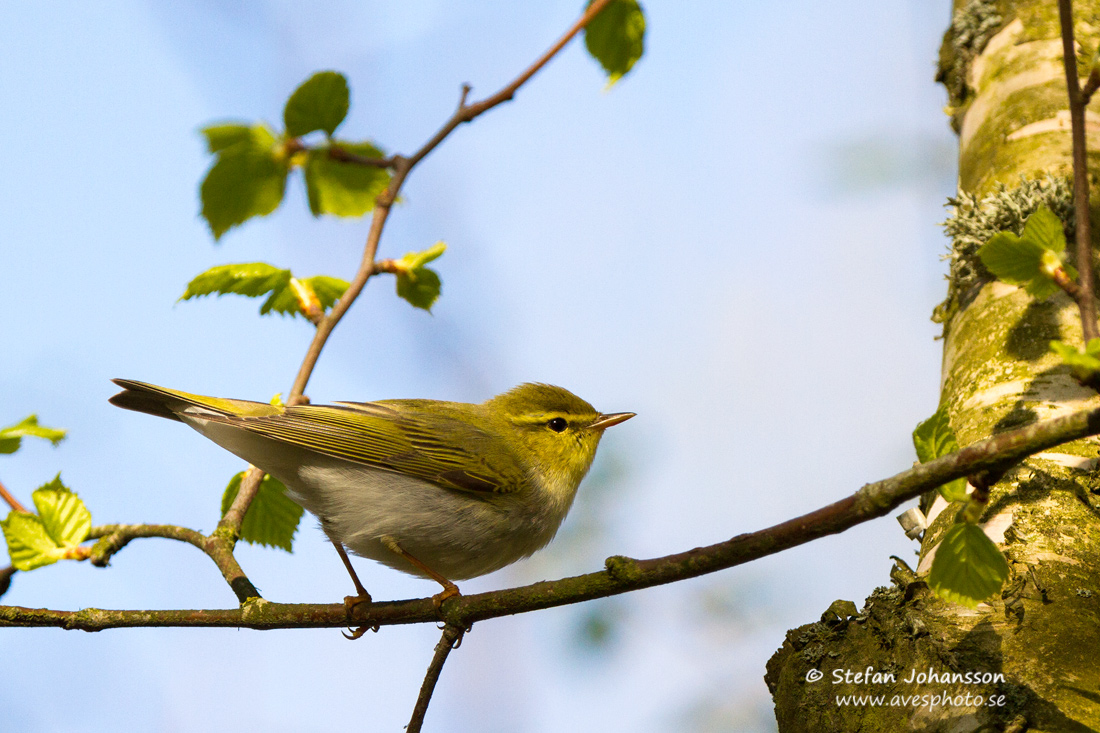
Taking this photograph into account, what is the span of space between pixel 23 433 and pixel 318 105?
4.50ft

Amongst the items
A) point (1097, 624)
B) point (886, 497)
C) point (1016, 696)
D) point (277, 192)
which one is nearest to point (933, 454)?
point (886, 497)

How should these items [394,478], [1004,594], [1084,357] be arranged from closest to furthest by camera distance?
[1084,357] → [1004,594] → [394,478]

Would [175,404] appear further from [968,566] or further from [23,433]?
[968,566]

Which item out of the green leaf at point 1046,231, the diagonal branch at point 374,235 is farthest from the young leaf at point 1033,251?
the diagonal branch at point 374,235

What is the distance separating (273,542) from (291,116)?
1.56m

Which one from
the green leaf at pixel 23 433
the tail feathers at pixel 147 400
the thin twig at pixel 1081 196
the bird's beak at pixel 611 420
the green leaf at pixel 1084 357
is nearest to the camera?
the green leaf at pixel 1084 357

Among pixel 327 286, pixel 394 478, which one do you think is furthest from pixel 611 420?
pixel 327 286

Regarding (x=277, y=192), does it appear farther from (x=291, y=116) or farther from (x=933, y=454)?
(x=933, y=454)

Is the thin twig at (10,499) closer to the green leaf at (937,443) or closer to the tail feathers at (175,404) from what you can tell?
the tail feathers at (175,404)

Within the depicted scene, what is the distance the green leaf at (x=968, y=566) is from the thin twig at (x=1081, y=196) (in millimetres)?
433

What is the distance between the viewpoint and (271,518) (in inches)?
129

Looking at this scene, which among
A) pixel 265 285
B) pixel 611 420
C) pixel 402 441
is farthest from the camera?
pixel 611 420

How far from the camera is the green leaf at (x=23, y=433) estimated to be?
2574 millimetres

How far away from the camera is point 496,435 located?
13.6 feet
